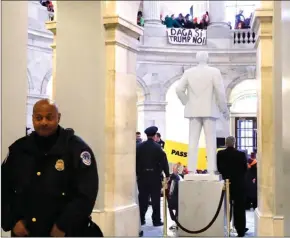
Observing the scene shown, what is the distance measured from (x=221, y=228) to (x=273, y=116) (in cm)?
205

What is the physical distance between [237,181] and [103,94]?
2.75 metres

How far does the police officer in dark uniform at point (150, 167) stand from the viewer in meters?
10.7

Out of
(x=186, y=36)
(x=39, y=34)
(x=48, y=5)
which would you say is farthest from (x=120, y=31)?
(x=186, y=36)

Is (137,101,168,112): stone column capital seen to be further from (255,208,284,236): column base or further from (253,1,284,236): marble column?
(255,208,284,236): column base

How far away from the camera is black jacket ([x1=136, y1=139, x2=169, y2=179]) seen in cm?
1071

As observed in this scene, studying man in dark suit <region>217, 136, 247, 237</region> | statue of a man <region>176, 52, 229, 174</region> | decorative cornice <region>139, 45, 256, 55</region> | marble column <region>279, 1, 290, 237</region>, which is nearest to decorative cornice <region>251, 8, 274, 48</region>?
→ statue of a man <region>176, 52, 229, 174</region>

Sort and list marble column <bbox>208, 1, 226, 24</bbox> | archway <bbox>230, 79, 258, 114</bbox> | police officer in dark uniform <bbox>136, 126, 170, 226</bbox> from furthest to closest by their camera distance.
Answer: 1. archway <bbox>230, 79, 258, 114</bbox>
2. marble column <bbox>208, 1, 226, 24</bbox>
3. police officer in dark uniform <bbox>136, 126, 170, 226</bbox>

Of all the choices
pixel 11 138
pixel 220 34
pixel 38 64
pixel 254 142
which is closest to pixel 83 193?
pixel 11 138

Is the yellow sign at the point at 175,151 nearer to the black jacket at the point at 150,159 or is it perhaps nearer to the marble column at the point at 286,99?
the black jacket at the point at 150,159

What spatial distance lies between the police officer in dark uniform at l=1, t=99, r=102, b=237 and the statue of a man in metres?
6.19

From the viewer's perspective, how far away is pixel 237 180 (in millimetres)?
9859

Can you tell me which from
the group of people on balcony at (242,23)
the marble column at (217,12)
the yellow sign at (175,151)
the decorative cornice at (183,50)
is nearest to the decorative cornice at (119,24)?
the yellow sign at (175,151)

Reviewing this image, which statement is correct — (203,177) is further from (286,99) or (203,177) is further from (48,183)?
(286,99)

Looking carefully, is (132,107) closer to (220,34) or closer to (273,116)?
(273,116)
